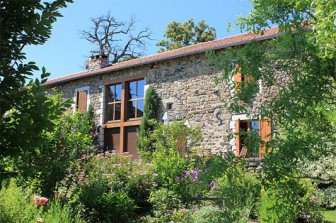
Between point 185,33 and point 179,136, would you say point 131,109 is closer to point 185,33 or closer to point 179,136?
point 179,136

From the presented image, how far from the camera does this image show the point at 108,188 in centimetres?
651

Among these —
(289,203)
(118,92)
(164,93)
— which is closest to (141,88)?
(118,92)

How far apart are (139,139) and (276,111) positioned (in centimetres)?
1139

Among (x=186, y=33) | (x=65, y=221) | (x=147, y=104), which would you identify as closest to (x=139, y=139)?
(x=147, y=104)

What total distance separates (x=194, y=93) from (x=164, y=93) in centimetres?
137

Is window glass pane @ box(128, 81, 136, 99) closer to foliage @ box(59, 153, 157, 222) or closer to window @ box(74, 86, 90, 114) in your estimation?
window @ box(74, 86, 90, 114)

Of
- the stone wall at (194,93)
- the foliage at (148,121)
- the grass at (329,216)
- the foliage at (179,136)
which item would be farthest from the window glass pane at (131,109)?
the grass at (329,216)

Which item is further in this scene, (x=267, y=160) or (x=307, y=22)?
(x=307, y=22)

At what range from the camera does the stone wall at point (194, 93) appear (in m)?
12.6

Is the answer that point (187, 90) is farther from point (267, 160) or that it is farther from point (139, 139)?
point (267, 160)

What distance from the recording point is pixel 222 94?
12.7 metres

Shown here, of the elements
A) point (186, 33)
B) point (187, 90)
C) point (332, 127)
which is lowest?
point (332, 127)

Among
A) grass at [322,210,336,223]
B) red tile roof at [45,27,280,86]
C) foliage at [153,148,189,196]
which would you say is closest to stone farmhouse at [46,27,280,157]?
red tile roof at [45,27,280,86]

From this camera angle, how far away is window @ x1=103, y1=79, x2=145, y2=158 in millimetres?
15273
